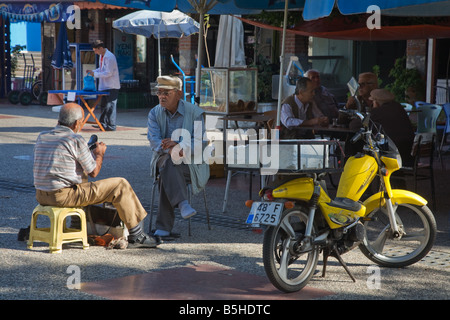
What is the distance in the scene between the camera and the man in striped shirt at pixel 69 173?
6652 mm

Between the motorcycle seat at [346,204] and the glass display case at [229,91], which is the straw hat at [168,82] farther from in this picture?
the motorcycle seat at [346,204]

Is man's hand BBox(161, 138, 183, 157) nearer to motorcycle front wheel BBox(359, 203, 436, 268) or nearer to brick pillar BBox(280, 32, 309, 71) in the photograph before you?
motorcycle front wheel BBox(359, 203, 436, 268)

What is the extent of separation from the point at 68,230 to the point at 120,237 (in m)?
0.49

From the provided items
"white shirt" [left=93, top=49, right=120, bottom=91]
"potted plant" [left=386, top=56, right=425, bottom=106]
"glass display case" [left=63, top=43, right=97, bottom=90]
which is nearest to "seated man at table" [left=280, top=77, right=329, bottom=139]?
"potted plant" [left=386, top=56, right=425, bottom=106]

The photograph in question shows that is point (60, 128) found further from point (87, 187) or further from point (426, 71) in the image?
point (426, 71)

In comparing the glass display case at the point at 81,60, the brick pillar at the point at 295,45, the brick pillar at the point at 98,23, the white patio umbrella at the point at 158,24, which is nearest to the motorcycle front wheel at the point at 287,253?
the white patio umbrella at the point at 158,24

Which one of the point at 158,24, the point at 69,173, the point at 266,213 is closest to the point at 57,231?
the point at 69,173

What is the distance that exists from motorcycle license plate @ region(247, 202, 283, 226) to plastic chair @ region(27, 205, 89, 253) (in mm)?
1960

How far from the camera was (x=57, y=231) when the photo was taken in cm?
664

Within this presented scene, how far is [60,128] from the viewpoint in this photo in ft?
22.0

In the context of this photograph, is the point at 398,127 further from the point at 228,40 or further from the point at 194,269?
the point at 228,40

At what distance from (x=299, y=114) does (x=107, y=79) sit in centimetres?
833

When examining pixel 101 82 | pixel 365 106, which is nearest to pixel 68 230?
pixel 365 106

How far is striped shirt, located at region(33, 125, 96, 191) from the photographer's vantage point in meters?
6.64
